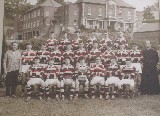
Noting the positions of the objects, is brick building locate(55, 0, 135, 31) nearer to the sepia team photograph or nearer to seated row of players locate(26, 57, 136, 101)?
the sepia team photograph

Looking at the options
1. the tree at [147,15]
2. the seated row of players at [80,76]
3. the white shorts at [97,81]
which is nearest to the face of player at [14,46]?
the seated row of players at [80,76]

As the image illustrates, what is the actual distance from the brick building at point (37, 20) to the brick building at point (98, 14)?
5.0 inches

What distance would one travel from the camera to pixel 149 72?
4.55m

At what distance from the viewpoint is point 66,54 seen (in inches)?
180

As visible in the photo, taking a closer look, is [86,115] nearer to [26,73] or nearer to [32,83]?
[32,83]

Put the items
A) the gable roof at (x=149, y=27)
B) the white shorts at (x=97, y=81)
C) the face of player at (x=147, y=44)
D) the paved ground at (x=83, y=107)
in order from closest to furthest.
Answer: the paved ground at (x=83, y=107), the gable roof at (x=149, y=27), the white shorts at (x=97, y=81), the face of player at (x=147, y=44)

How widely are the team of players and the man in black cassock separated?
12 centimetres

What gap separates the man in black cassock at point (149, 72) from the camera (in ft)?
14.8

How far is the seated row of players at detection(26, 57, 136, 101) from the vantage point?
4160mm

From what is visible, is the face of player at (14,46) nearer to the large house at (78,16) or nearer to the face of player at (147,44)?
the large house at (78,16)

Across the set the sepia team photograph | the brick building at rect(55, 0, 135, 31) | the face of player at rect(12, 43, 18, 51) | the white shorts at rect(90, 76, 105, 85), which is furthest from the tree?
the face of player at rect(12, 43, 18, 51)

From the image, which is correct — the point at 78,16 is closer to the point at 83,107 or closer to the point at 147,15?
the point at 147,15

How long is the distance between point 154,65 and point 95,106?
1.37 meters

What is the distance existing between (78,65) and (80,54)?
10.7 inches
